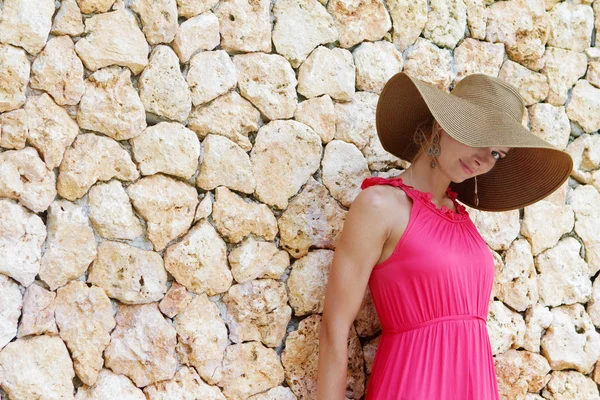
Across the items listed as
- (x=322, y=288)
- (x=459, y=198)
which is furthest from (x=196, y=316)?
(x=459, y=198)

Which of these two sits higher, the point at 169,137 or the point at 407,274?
the point at 169,137

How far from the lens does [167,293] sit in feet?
6.44

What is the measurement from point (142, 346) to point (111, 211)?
41 centimetres

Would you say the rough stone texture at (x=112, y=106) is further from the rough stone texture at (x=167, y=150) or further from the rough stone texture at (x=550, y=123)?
the rough stone texture at (x=550, y=123)

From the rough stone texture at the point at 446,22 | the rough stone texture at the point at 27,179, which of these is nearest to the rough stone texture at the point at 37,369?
the rough stone texture at the point at 27,179

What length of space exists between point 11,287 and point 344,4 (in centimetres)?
143

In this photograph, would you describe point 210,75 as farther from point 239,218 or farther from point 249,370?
point 249,370

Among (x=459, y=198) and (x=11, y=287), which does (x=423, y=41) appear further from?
(x=11, y=287)

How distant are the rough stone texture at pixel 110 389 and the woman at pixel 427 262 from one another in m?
0.56

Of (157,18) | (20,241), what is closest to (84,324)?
(20,241)

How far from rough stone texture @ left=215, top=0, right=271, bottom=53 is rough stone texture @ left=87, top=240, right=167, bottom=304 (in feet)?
2.37

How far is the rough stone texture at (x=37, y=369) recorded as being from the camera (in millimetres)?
1702

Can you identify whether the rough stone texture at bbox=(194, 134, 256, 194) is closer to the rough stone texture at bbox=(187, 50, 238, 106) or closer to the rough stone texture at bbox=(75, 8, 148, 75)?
the rough stone texture at bbox=(187, 50, 238, 106)

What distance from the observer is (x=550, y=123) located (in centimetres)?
272
